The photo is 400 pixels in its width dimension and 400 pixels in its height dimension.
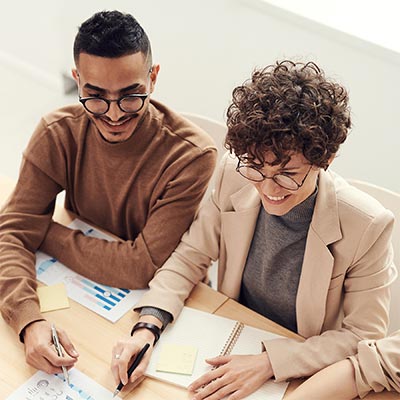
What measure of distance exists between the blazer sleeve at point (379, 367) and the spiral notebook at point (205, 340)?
0.18m

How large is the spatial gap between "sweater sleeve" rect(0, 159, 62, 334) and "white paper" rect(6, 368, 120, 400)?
21cm

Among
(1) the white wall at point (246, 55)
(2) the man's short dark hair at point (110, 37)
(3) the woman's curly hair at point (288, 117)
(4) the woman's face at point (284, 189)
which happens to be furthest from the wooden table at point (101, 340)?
(1) the white wall at point (246, 55)

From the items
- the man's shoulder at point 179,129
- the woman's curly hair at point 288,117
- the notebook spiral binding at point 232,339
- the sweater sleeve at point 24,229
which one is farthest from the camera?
the man's shoulder at point 179,129

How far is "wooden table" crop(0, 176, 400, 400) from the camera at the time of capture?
166 cm

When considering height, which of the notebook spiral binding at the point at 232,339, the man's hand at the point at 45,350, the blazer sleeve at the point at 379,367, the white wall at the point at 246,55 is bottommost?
the man's hand at the point at 45,350

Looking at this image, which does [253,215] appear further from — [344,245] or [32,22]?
[32,22]

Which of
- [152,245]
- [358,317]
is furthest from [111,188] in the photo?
[358,317]

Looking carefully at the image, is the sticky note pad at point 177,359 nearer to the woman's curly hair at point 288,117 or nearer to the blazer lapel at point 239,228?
the blazer lapel at point 239,228

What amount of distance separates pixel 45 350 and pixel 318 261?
705mm

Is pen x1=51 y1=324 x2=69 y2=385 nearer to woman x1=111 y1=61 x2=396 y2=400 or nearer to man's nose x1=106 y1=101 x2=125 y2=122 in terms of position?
woman x1=111 y1=61 x2=396 y2=400

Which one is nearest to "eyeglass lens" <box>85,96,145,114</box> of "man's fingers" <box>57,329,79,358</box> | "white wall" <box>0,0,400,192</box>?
"man's fingers" <box>57,329,79,358</box>

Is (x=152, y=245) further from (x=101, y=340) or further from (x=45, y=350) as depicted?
(x=45, y=350)

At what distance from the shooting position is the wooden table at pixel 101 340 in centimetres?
166

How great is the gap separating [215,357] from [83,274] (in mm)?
466
